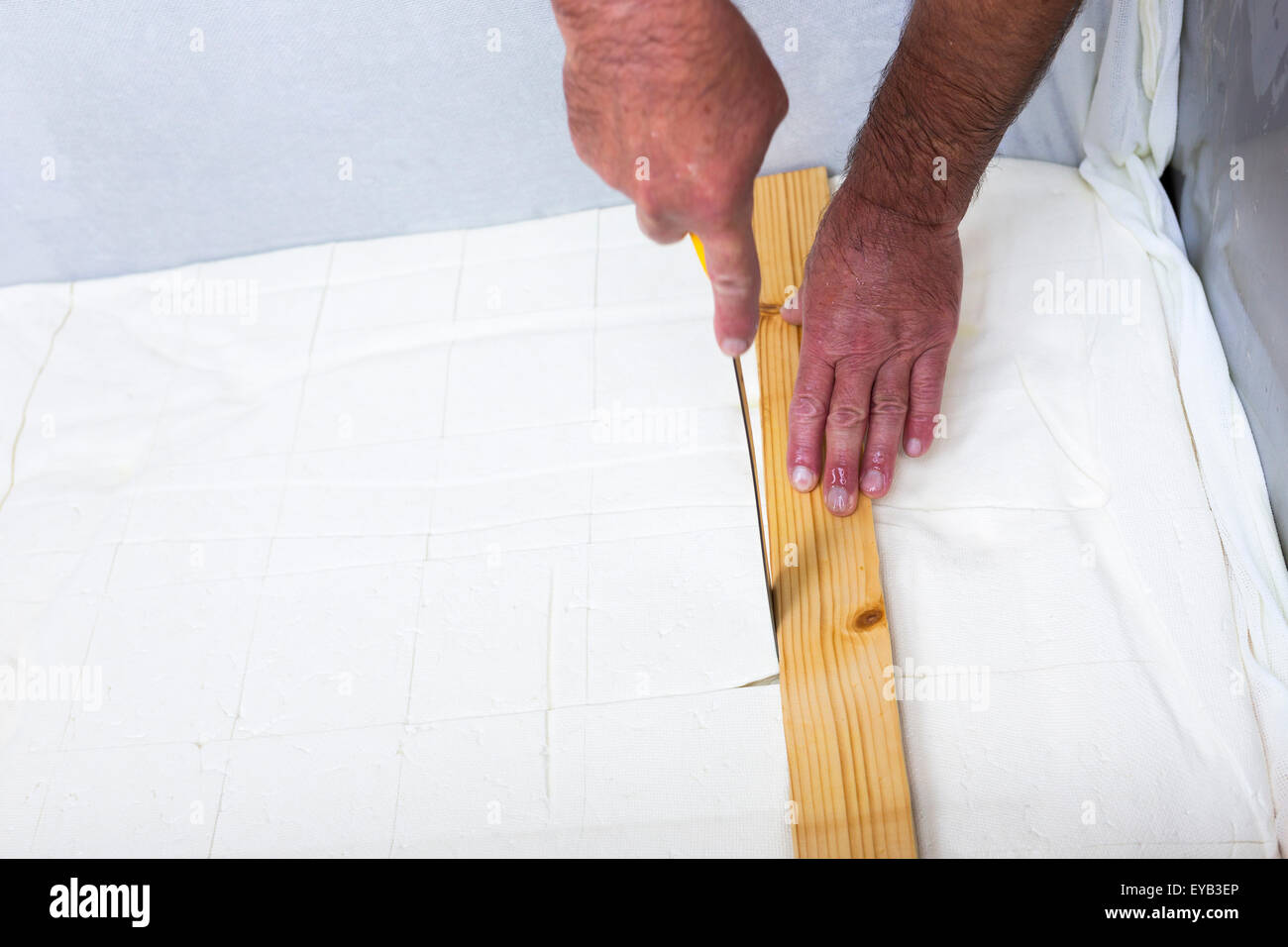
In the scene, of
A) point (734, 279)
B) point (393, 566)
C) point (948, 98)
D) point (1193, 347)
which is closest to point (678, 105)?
point (734, 279)

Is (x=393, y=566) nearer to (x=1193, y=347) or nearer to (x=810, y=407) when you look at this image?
(x=810, y=407)

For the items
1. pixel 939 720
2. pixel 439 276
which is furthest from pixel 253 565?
pixel 939 720

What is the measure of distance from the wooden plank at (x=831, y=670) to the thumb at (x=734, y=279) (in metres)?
0.32

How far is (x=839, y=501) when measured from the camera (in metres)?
1.05

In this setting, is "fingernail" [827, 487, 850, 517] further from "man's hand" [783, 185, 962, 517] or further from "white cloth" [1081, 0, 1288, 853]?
"white cloth" [1081, 0, 1288, 853]

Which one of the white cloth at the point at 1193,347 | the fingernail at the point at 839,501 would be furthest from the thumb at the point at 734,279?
the white cloth at the point at 1193,347

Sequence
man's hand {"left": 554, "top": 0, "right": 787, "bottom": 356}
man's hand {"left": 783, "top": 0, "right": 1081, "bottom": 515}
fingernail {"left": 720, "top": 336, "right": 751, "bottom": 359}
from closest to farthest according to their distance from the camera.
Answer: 1. man's hand {"left": 554, "top": 0, "right": 787, "bottom": 356}
2. fingernail {"left": 720, "top": 336, "right": 751, "bottom": 359}
3. man's hand {"left": 783, "top": 0, "right": 1081, "bottom": 515}

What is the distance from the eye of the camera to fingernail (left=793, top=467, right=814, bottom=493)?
3.53 ft

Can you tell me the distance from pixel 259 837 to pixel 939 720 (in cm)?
67

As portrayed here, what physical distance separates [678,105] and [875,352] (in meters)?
0.51

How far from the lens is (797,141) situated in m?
1.44

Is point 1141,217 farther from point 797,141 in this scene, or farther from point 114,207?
point 114,207

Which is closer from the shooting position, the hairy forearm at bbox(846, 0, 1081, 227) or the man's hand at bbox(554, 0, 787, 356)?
the man's hand at bbox(554, 0, 787, 356)

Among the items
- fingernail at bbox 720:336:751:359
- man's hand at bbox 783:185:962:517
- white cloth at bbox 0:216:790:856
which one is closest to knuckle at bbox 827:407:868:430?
man's hand at bbox 783:185:962:517
